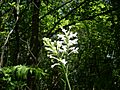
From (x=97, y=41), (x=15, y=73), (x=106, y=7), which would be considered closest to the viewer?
(x=15, y=73)

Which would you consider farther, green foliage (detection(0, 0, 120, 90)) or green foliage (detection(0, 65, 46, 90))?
green foliage (detection(0, 65, 46, 90))

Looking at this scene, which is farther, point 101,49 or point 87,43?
point 101,49

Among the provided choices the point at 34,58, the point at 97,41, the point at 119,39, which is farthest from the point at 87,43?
the point at 34,58

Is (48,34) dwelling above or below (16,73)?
above

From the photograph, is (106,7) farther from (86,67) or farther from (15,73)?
(86,67)

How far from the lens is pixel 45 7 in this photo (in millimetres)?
8211

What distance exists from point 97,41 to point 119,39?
32.1 ft

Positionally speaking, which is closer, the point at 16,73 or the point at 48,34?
the point at 16,73

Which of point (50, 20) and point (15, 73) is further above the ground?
point (50, 20)

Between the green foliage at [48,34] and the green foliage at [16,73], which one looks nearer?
the green foliage at [48,34]

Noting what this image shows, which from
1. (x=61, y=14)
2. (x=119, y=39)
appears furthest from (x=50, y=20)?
(x=119, y=39)

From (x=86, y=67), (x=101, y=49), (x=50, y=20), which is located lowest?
(x=86, y=67)

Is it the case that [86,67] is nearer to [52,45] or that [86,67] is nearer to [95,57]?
[95,57]

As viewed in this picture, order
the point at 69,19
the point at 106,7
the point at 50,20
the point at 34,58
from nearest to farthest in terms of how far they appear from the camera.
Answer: the point at 34,58 < the point at 106,7 < the point at 69,19 < the point at 50,20
